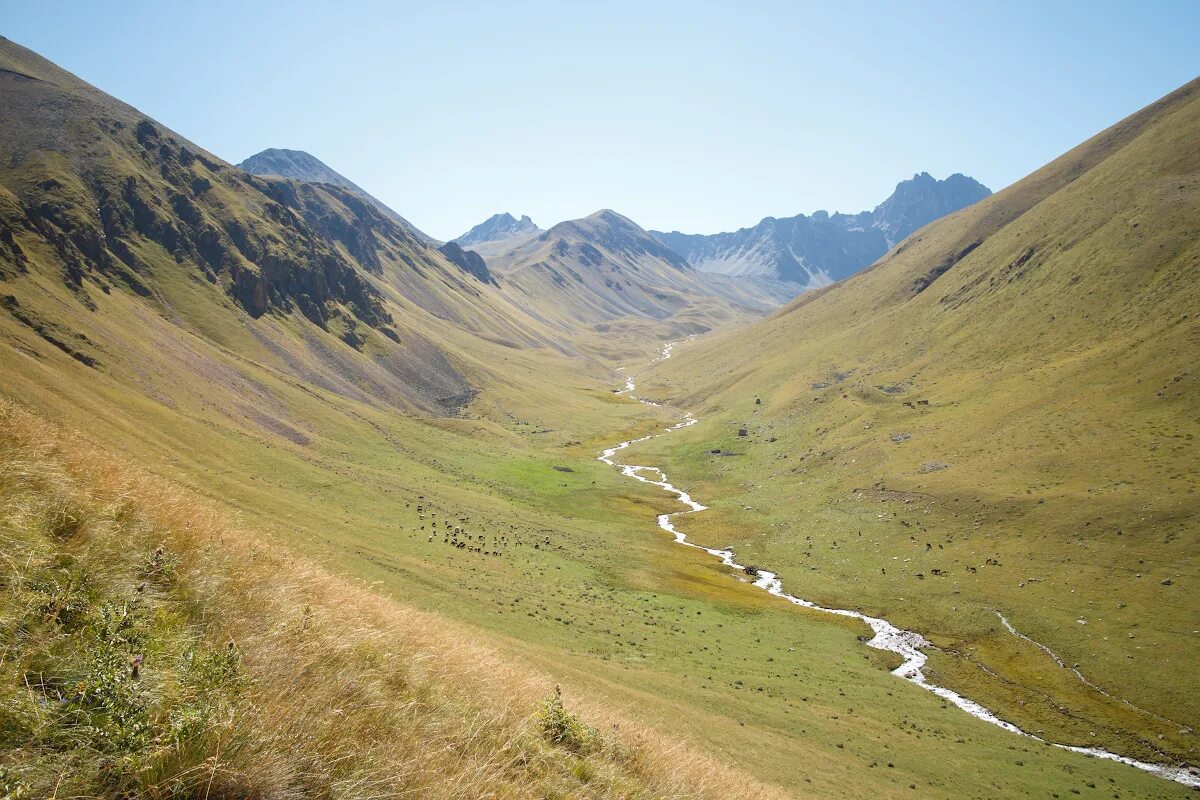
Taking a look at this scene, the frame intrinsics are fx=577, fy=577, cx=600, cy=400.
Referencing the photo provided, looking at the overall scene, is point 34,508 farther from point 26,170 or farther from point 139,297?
point 26,170

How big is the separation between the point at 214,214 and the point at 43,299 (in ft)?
305

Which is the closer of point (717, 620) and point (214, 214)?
point (717, 620)

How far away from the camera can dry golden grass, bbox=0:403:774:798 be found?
5.82m

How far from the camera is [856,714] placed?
44375mm

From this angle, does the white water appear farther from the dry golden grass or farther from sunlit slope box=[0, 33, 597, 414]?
sunlit slope box=[0, 33, 597, 414]

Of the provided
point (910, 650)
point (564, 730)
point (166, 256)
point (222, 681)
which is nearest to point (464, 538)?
point (910, 650)

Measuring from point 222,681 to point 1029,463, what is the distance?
10080 cm

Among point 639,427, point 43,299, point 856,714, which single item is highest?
point 43,299

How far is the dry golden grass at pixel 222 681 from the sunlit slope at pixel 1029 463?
175 ft

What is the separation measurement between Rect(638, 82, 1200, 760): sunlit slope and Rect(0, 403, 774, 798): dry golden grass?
5329 centimetres

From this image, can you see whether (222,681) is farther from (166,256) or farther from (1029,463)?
(166,256)

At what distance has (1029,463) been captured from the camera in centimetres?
8288

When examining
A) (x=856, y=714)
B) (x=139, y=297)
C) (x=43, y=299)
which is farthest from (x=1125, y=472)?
(x=139, y=297)

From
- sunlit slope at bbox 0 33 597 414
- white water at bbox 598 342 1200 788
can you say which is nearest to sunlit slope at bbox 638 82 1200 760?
white water at bbox 598 342 1200 788
